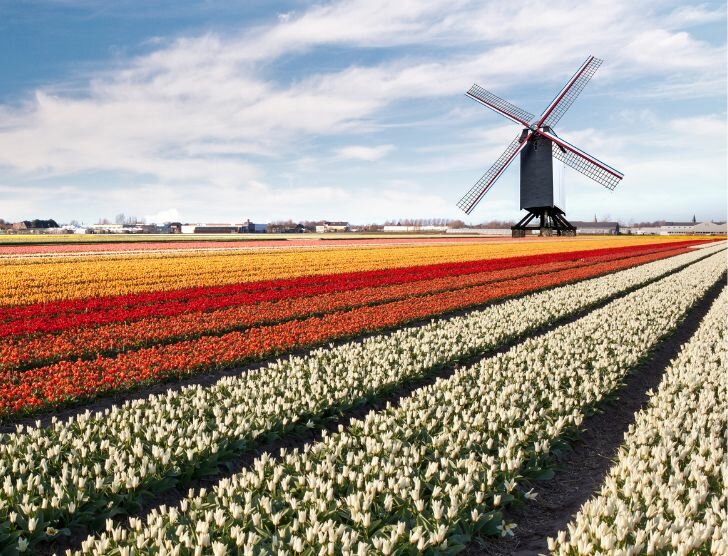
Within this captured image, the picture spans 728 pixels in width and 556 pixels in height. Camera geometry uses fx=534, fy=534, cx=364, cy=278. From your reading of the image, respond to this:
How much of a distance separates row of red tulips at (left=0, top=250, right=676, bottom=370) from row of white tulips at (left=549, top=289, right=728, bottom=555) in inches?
444

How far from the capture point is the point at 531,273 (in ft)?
99.9

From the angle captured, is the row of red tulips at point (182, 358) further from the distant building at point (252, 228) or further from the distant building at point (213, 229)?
the distant building at point (252, 228)

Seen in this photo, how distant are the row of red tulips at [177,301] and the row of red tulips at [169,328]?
2.01 ft

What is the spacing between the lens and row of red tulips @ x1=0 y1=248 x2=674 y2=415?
9.58 m

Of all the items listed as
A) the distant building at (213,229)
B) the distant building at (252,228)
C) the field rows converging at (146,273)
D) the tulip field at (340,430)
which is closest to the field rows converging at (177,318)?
the tulip field at (340,430)

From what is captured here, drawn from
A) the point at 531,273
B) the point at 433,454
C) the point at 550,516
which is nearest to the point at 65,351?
the point at 433,454

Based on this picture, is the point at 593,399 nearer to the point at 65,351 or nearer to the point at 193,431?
the point at 193,431

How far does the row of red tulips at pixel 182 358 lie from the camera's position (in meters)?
9.58

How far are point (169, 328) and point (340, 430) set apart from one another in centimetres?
965

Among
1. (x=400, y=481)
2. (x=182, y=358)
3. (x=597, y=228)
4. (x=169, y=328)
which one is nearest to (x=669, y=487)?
(x=400, y=481)

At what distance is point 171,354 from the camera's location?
40.1 ft

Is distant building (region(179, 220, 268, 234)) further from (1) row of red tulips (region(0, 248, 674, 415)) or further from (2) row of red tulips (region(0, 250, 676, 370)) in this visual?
(1) row of red tulips (region(0, 248, 674, 415))

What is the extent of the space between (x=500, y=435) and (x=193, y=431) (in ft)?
13.9

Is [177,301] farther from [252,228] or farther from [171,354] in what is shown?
[252,228]
